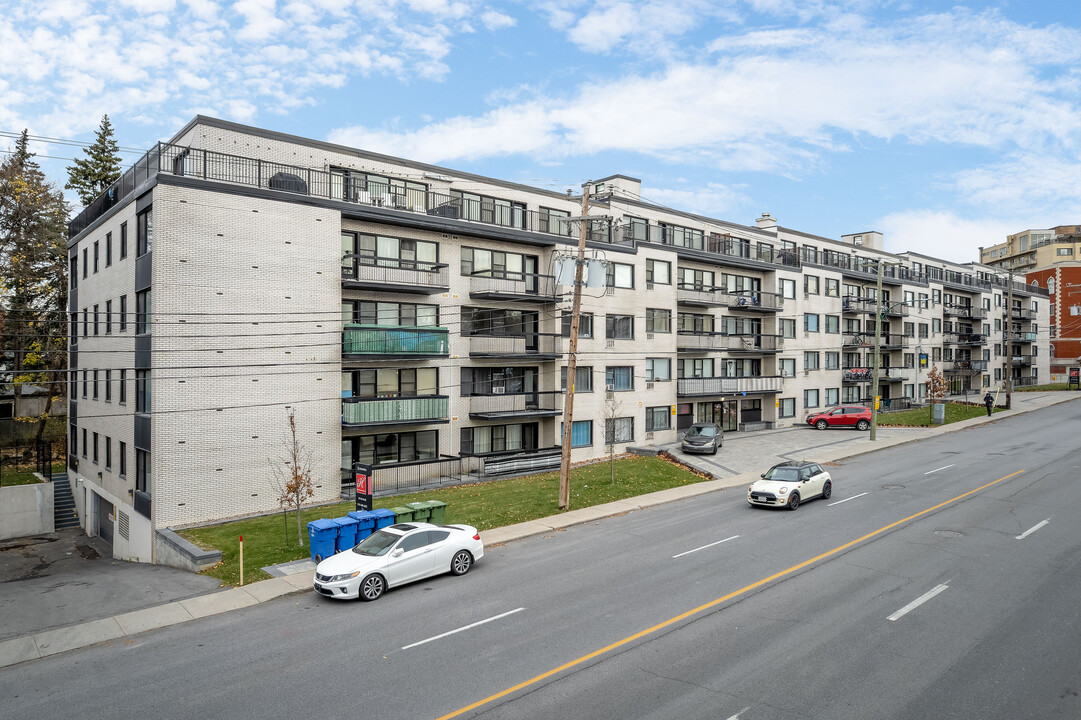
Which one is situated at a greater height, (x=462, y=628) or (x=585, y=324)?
(x=585, y=324)

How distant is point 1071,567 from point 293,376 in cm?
2522

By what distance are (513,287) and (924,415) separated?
3998 cm

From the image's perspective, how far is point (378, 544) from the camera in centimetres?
1662

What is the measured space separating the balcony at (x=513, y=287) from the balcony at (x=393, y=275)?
188cm

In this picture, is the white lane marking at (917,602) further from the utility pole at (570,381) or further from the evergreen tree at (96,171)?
the evergreen tree at (96,171)

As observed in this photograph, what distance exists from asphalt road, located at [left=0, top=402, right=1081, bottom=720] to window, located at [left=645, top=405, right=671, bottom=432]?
19597 millimetres

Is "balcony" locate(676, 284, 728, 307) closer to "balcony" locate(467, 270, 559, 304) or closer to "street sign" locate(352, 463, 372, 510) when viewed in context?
"balcony" locate(467, 270, 559, 304)

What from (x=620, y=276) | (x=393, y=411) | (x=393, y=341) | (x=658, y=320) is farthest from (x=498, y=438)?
(x=658, y=320)

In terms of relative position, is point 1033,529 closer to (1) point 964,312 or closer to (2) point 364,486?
(2) point 364,486

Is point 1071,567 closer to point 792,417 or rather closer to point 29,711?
point 29,711

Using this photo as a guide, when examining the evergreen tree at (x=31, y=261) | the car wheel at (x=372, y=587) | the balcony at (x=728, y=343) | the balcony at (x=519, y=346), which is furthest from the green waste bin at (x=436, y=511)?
the evergreen tree at (x=31, y=261)

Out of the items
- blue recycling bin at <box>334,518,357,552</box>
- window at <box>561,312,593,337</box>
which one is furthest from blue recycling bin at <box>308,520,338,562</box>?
window at <box>561,312,593,337</box>

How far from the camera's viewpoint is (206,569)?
19234mm

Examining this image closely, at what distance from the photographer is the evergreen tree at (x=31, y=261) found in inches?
1665
